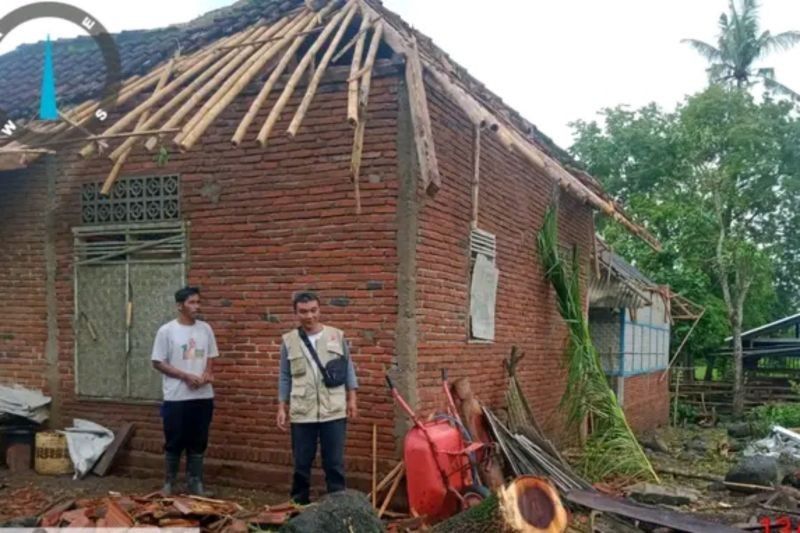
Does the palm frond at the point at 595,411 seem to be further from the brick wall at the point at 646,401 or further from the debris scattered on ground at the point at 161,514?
the brick wall at the point at 646,401

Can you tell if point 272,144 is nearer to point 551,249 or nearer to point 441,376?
point 441,376

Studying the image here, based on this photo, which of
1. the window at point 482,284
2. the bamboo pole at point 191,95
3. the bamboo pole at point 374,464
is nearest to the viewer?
the bamboo pole at point 191,95

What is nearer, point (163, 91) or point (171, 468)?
point (163, 91)

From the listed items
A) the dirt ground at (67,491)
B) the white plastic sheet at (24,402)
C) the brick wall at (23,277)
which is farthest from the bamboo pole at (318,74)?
the white plastic sheet at (24,402)

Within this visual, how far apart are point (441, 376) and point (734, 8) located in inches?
1096

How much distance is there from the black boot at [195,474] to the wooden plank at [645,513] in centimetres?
315

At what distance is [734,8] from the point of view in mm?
30031

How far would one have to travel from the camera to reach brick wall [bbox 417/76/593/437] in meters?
7.30

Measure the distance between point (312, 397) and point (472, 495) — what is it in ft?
4.88

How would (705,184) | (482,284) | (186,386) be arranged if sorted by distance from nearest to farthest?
(186,386) < (482,284) < (705,184)

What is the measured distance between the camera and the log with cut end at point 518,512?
5.20 m

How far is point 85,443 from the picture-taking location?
308 inches

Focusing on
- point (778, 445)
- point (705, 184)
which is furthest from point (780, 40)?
point (778, 445)

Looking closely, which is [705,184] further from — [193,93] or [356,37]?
[193,93]
